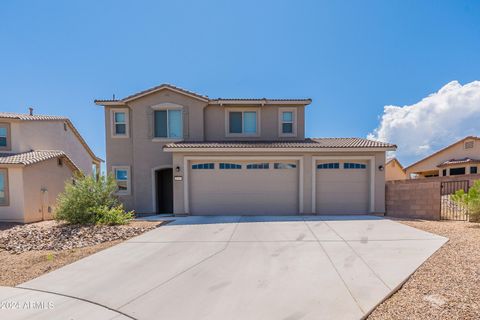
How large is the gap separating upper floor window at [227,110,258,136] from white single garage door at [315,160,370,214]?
4.19 meters

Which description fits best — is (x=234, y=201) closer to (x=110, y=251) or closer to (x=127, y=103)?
(x=110, y=251)

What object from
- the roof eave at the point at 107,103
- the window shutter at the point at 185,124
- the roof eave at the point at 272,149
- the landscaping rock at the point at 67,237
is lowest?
the landscaping rock at the point at 67,237

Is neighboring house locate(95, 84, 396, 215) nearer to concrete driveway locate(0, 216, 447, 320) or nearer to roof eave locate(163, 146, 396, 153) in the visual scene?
roof eave locate(163, 146, 396, 153)

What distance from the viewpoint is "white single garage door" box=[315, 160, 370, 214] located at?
10.9 metres

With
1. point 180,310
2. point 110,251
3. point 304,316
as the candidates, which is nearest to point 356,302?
point 304,316

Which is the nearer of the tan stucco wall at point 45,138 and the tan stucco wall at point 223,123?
the tan stucco wall at point 223,123

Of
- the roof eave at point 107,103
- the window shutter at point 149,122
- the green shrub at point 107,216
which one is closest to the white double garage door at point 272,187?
the green shrub at point 107,216

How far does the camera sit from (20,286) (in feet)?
14.0

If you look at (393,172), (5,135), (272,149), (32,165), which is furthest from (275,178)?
(393,172)

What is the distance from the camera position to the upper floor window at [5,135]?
41.9 ft

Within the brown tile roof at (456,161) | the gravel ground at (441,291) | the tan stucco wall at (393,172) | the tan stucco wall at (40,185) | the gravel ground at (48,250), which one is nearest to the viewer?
the gravel ground at (441,291)

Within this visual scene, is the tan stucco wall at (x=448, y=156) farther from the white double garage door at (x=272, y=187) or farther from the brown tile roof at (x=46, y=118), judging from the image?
the brown tile roof at (x=46, y=118)

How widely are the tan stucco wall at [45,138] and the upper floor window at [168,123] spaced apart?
27.2 ft

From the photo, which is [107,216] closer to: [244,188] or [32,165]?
[244,188]
